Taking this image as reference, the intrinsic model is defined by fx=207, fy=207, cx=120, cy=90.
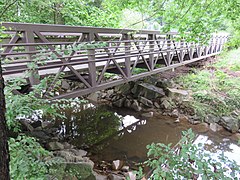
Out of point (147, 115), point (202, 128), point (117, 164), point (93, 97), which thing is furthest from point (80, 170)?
point (93, 97)

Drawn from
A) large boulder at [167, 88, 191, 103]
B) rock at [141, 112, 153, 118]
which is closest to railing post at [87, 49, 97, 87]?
rock at [141, 112, 153, 118]

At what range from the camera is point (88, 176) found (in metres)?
3.30

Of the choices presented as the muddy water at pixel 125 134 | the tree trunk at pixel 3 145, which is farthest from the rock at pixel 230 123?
the tree trunk at pixel 3 145

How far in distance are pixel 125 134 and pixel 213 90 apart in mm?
4319

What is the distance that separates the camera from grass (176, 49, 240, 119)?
689 cm

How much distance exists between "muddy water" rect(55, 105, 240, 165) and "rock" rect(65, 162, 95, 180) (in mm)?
1078

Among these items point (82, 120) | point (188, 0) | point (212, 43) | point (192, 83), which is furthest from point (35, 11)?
point (212, 43)

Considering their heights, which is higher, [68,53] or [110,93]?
[68,53]

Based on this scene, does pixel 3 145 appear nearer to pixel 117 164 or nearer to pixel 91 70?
pixel 91 70

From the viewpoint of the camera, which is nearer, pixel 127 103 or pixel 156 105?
pixel 156 105

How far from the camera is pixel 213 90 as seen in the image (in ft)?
26.2

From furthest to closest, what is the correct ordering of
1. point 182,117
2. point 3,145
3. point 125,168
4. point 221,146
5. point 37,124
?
point 182,117 < point 37,124 < point 221,146 < point 125,168 < point 3,145

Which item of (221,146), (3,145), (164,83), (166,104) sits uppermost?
(3,145)

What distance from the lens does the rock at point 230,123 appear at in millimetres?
6043
